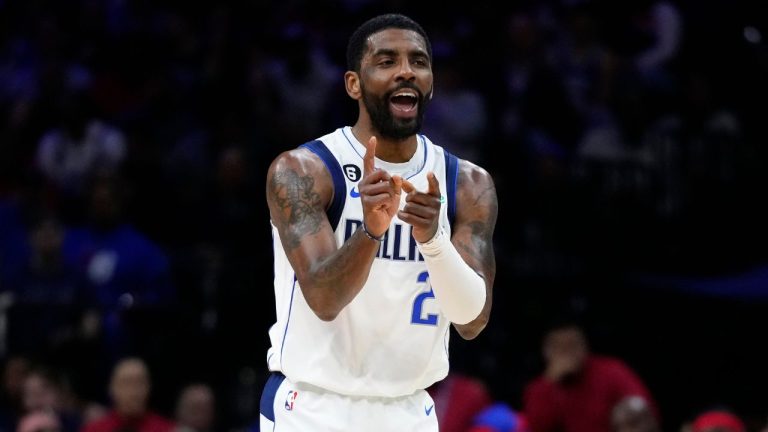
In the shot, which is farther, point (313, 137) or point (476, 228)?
point (313, 137)

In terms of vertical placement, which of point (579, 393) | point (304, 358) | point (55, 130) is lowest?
point (579, 393)

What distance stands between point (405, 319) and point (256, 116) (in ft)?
25.3

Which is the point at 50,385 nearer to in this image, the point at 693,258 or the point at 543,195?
the point at 543,195

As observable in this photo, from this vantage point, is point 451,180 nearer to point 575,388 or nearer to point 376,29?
point 376,29

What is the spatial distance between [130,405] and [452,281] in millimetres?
5196

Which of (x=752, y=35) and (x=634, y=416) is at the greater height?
(x=752, y=35)

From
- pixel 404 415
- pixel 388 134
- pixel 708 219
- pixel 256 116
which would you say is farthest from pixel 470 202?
pixel 256 116

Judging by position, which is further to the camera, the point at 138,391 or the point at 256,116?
the point at 256,116

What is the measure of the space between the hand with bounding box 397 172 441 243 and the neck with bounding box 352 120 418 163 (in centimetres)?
68

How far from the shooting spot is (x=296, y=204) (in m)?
5.53

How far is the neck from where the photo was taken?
578 cm

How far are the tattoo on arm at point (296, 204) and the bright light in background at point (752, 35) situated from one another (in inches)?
313

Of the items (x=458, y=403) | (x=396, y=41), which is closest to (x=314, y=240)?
(x=396, y=41)

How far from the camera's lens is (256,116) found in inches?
516
